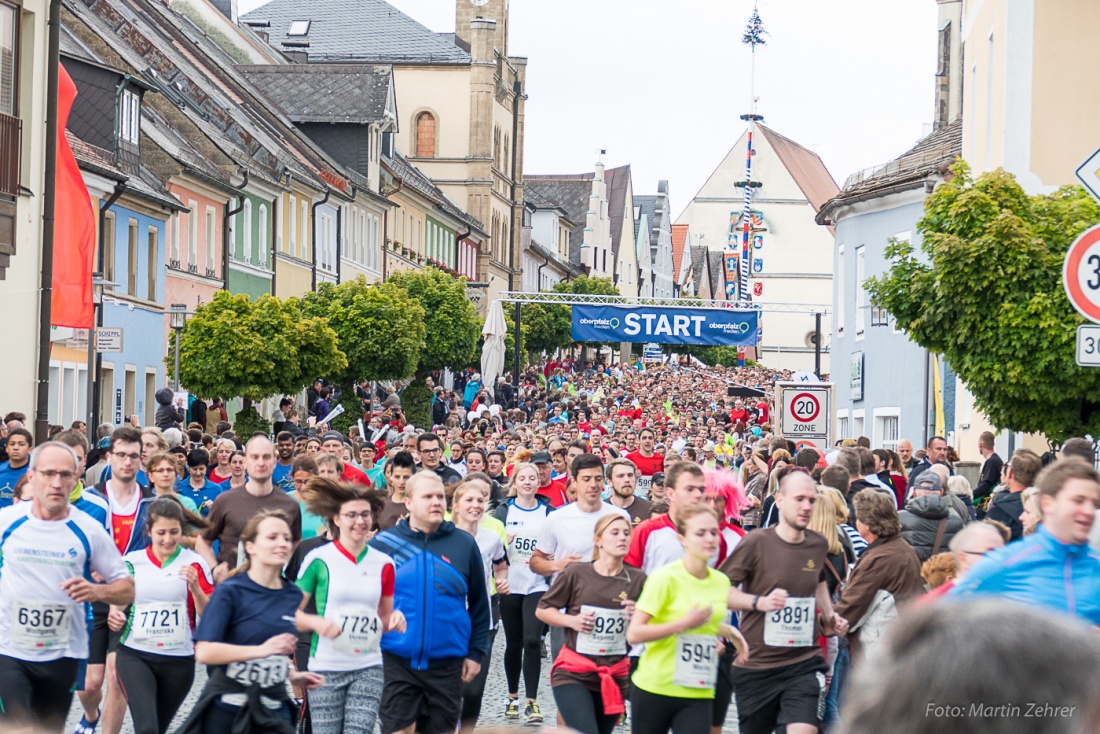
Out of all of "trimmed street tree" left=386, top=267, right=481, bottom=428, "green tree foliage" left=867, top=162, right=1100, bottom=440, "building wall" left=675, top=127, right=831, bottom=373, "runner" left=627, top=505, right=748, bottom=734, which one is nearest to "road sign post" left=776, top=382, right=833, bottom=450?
"green tree foliage" left=867, top=162, right=1100, bottom=440

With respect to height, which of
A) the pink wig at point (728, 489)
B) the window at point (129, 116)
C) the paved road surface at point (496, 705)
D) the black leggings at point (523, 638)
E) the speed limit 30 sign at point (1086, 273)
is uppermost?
the window at point (129, 116)

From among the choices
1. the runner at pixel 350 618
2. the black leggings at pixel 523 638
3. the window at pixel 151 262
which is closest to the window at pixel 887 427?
the window at pixel 151 262

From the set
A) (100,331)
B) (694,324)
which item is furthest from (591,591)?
(694,324)

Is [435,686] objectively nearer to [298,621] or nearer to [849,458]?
[298,621]

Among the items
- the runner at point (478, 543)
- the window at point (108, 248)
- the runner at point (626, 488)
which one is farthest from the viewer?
the window at point (108, 248)

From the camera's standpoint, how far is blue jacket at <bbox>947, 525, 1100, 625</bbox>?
263 inches

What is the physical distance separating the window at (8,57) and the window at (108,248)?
12187mm

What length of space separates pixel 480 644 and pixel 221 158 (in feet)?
132

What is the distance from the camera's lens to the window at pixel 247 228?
49.9 meters

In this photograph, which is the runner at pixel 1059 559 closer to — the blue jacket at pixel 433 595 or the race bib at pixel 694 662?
the race bib at pixel 694 662

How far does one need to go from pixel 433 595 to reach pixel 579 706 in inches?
40.9

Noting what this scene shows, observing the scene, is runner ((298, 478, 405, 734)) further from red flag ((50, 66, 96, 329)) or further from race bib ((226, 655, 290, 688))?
red flag ((50, 66, 96, 329))

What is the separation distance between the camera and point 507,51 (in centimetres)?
9175

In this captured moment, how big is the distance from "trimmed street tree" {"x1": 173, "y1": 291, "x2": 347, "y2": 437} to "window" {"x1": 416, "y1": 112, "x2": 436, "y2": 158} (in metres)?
50.3
